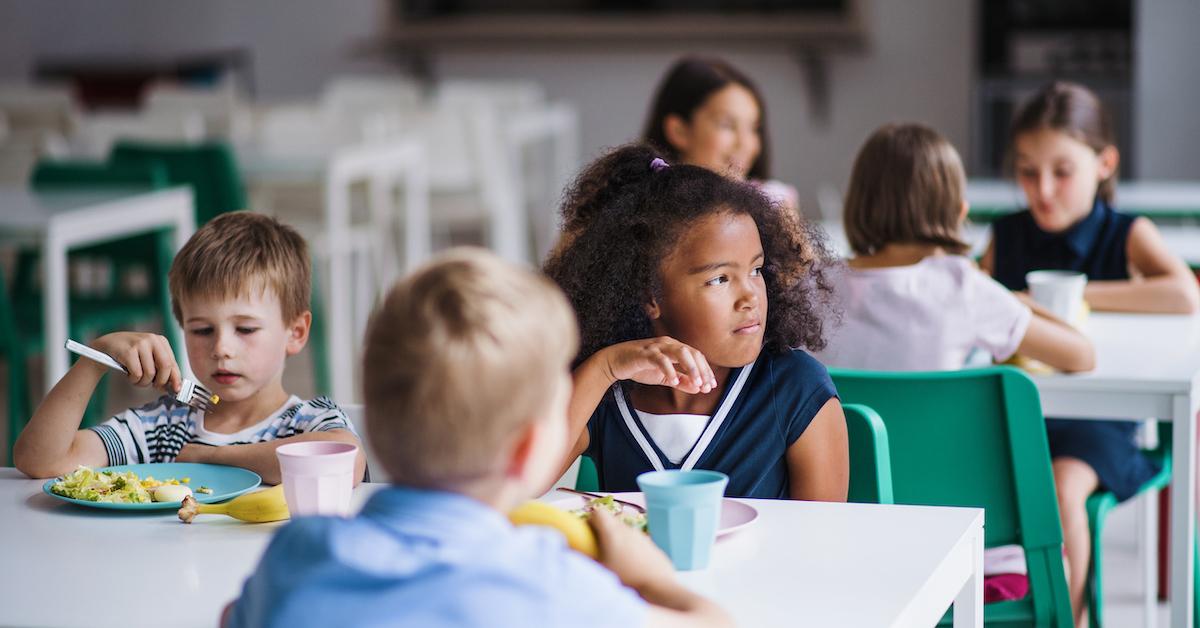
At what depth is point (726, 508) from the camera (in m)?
1.30

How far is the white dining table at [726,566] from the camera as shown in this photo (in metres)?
1.08

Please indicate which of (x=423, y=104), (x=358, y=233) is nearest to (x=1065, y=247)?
(x=358, y=233)

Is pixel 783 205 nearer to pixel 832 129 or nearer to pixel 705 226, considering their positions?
pixel 705 226

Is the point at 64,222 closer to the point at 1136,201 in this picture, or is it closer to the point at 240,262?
the point at 240,262

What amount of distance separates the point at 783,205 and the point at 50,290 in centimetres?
188

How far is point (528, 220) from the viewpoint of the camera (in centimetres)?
734

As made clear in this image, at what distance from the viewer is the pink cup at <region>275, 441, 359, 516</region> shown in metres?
1.22

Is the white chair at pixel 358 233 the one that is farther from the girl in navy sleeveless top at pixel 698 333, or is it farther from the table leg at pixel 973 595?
the table leg at pixel 973 595

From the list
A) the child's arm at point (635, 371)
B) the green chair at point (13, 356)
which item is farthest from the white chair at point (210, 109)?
the child's arm at point (635, 371)

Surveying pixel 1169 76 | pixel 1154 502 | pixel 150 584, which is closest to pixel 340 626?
pixel 150 584

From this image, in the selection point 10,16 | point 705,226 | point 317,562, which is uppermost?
point 10,16

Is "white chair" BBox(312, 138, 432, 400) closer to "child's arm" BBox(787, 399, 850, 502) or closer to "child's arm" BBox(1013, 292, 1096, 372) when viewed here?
"child's arm" BBox(1013, 292, 1096, 372)

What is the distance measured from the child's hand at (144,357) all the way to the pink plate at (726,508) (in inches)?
16.5

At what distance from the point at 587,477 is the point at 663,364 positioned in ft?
0.83
